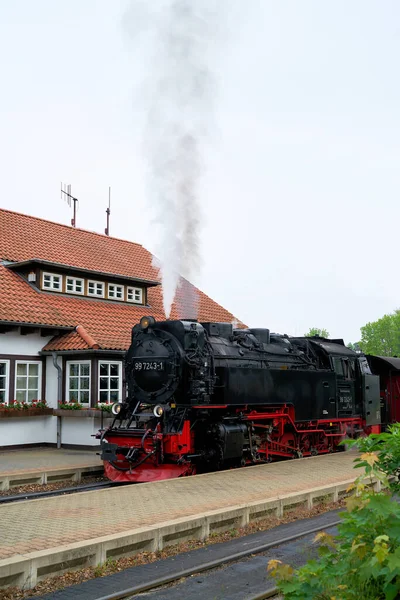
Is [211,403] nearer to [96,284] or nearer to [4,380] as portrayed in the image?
[4,380]

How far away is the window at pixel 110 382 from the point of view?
16422 millimetres

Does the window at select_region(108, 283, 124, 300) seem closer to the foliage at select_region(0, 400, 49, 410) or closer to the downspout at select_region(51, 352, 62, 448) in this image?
the downspout at select_region(51, 352, 62, 448)

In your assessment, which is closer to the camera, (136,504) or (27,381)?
(136,504)

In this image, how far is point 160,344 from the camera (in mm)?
12180

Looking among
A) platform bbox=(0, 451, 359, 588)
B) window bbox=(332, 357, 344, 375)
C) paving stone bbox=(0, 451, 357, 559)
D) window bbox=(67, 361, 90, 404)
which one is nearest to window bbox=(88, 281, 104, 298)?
window bbox=(67, 361, 90, 404)

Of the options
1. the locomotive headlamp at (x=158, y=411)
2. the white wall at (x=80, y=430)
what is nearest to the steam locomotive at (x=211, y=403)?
the locomotive headlamp at (x=158, y=411)

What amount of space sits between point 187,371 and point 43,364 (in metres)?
6.56

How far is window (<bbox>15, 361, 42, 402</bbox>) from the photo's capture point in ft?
53.4

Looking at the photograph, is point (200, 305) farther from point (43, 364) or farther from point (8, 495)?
point (8, 495)

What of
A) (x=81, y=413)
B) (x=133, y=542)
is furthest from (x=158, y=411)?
(x=81, y=413)

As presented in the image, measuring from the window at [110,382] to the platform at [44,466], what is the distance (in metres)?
1.55

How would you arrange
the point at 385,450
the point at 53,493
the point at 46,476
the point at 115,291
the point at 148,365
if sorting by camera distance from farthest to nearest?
the point at 115,291 → the point at 148,365 → the point at 46,476 → the point at 53,493 → the point at 385,450

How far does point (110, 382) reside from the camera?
1662 centimetres

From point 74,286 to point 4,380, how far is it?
434 cm
